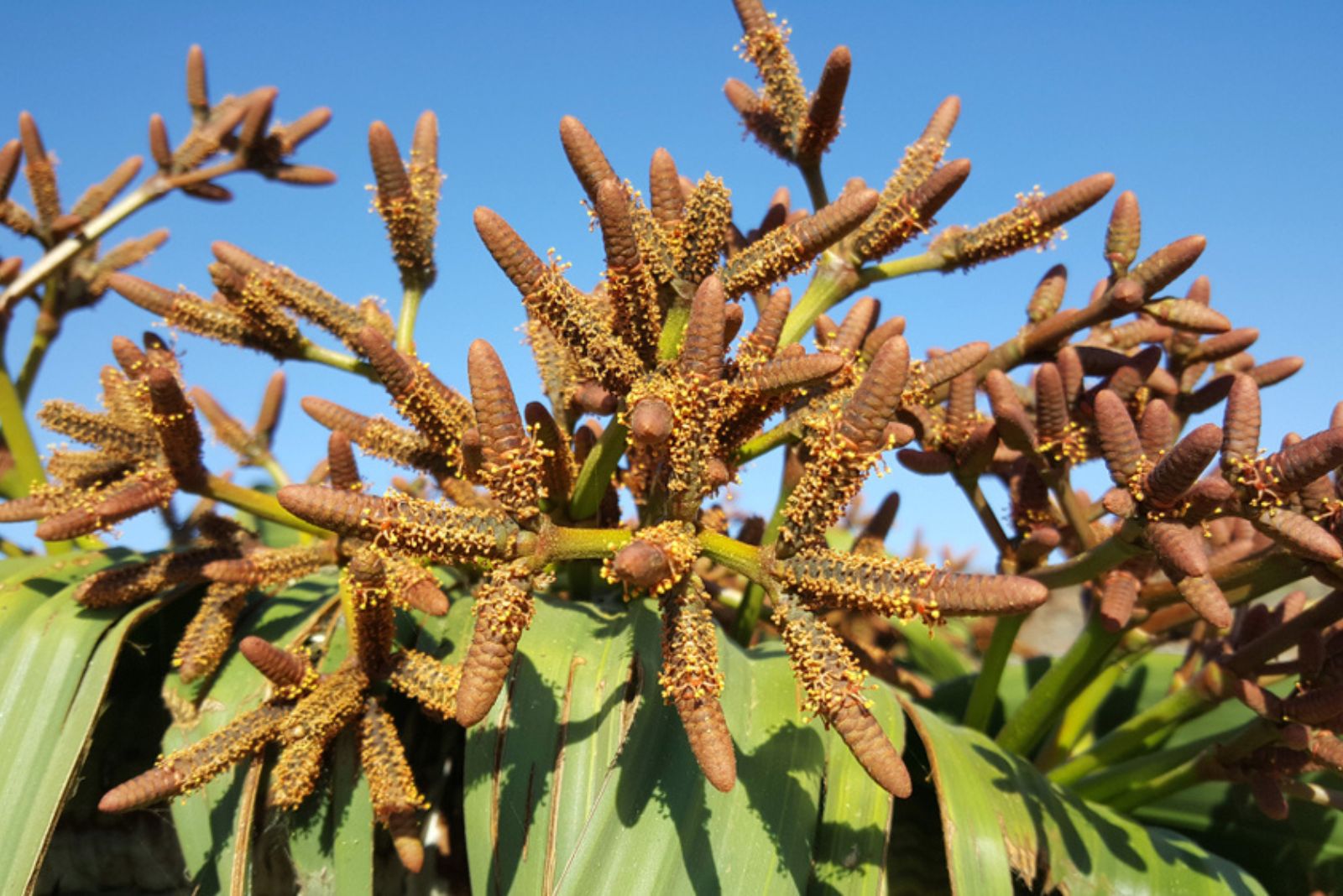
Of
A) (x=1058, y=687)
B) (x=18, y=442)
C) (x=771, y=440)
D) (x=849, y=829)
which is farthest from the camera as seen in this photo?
(x=18, y=442)

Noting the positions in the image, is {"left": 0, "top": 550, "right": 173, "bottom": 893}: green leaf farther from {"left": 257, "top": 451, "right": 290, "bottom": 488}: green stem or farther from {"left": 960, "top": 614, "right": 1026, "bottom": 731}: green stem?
{"left": 960, "top": 614, "right": 1026, "bottom": 731}: green stem

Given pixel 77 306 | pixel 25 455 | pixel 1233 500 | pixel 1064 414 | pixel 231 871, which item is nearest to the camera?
pixel 1233 500

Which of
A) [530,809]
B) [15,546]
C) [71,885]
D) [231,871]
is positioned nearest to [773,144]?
[530,809]

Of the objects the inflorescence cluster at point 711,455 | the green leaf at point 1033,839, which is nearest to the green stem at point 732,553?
the inflorescence cluster at point 711,455

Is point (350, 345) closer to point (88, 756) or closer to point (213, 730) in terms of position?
point (213, 730)

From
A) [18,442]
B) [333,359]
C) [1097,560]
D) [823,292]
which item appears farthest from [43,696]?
[1097,560]

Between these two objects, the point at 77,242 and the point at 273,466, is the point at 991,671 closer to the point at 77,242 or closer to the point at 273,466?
the point at 273,466

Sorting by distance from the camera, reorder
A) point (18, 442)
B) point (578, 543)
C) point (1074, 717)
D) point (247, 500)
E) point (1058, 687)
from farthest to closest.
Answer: point (18, 442) → point (1074, 717) → point (1058, 687) → point (247, 500) → point (578, 543)
